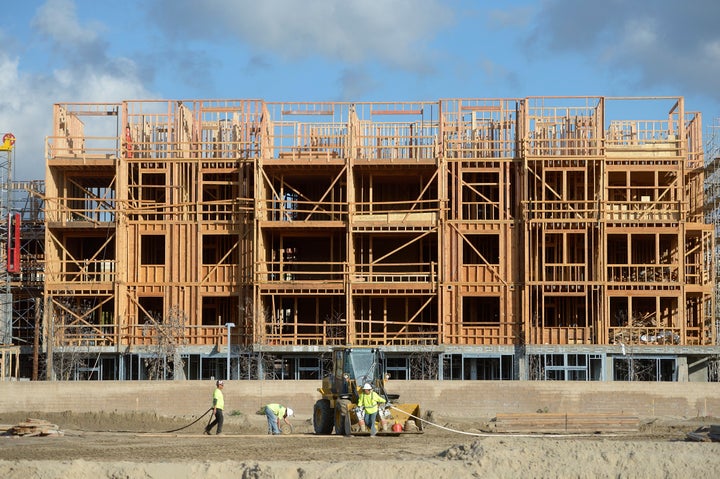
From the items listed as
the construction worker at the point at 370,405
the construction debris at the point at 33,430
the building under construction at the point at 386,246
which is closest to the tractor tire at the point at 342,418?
the construction worker at the point at 370,405

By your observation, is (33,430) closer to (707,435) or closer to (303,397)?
(303,397)

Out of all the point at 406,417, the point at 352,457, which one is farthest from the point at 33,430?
the point at 352,457

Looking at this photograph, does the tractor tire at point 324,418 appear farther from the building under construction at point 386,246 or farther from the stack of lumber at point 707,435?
the building under construction at point 386,246

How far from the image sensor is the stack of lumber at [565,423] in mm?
36406

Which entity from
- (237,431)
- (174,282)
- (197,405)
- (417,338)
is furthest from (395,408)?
(174,282)

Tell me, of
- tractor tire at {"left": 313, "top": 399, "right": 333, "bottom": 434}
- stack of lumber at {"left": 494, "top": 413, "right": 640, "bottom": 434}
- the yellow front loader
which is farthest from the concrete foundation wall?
the yellow front loader

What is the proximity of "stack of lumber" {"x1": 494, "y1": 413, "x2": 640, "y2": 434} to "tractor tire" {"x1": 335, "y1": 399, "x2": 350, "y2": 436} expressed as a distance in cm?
625

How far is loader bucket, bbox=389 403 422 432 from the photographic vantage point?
3306 cm

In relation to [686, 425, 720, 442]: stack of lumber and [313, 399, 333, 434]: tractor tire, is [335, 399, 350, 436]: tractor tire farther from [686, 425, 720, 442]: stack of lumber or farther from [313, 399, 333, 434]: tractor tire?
[686, 425, 720, 442]: stack of lumber

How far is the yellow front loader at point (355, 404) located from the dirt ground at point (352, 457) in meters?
0.43

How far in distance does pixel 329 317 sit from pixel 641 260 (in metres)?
15.9

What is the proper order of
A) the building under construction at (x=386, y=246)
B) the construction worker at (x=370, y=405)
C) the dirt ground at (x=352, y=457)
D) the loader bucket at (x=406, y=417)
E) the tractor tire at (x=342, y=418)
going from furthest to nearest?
the building under construction at (x=386, y=246) < the loader bucket at (x=406, y=417) < the tractor tire at (x=342, y=418) < the construction worker at (x=370, y=405) < the dirt ground at (x=352, y=457)

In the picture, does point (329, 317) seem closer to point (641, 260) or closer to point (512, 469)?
point (641, 260)

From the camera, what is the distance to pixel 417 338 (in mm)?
54062
